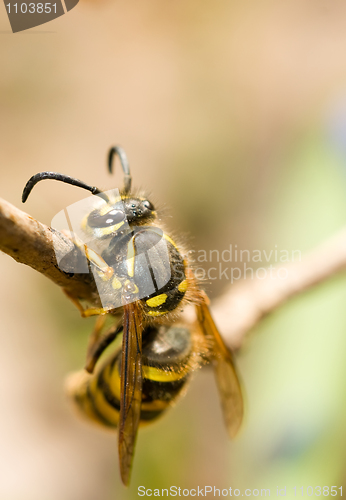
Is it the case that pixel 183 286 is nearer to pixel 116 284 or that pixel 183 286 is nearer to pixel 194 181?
pixel 116 284

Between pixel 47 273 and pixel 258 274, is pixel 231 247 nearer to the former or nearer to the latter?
pixel 258 274

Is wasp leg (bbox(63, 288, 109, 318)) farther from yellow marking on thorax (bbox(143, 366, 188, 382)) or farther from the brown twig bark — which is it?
the brown twig bark

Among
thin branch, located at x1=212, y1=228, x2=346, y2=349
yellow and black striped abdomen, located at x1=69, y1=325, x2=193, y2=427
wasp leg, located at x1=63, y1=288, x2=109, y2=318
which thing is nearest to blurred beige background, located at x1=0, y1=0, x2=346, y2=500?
thin branch, located at x1=212, y1=228, x2=346, y2=349

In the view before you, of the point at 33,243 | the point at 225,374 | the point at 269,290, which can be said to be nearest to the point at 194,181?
the point at 269,290

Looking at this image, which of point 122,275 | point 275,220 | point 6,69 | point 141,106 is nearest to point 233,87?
point 141,106

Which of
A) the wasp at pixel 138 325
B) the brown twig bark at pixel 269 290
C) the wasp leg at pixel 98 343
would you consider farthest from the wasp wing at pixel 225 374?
the wasp leg at pixel 98 343

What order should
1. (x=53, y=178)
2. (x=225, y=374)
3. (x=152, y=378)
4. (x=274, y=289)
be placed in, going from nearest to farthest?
(x=53, y=178) < (x=152, y=378) < (x=225, y=374) < (x=274, y=289)

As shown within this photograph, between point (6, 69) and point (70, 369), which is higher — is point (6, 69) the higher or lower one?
the higher one
